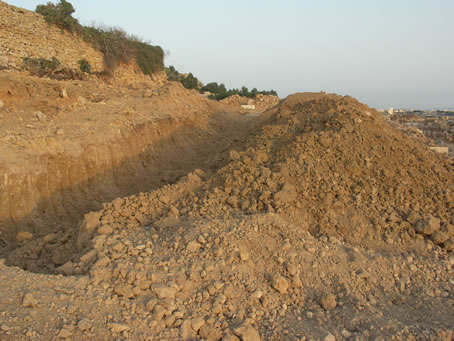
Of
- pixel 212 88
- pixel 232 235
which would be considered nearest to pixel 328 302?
pixel 232 235

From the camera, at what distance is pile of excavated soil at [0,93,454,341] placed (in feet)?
8.20

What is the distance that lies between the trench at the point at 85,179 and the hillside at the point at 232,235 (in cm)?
3

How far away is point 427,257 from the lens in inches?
136

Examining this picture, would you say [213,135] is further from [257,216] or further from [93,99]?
[257,216]

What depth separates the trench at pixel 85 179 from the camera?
4.75 meters

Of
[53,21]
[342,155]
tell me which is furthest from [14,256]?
[53,21]

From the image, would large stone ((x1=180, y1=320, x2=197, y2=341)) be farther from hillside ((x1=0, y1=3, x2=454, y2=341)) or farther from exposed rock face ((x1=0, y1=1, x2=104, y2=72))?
exposed rock face ((x1=0, y1=1, x2=104, y2=72))

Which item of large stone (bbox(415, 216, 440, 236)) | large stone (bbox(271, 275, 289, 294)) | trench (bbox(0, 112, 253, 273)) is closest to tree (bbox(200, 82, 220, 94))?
trench (bbox(0, 112, 253, 273))

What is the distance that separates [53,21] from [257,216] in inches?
506

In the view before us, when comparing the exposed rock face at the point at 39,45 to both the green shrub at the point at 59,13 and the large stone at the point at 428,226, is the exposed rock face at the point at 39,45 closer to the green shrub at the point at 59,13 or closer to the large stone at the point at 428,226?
the green shrub at the point at 59,13

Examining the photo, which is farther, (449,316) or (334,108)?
(334,108)

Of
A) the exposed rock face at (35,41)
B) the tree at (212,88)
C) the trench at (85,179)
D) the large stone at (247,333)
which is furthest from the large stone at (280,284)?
the tree at (212,88)

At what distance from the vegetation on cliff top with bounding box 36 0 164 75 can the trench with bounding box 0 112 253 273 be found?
7.64m

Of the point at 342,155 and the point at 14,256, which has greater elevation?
the point at 342,155
